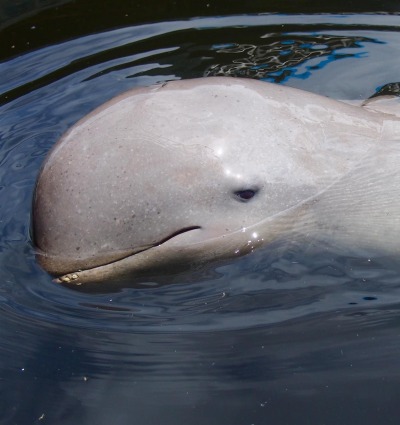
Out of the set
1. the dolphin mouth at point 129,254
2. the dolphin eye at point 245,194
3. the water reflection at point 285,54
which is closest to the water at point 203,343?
the dolphin mouth at point 129,254

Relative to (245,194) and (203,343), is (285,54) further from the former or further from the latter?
(203,343)

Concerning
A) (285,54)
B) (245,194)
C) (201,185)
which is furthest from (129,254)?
(285,54)

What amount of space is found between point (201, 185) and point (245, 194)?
251mm

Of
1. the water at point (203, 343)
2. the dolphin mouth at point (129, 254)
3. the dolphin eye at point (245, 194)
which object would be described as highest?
the dolphin eye at point (245, 194)

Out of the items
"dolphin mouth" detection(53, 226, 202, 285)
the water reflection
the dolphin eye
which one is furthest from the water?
the water reflection

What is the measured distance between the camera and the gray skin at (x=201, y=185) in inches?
165

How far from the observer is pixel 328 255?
4.55 m

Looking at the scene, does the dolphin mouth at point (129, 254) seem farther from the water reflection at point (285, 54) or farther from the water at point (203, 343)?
the water reflection at point (285, 54)

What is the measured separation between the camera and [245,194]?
434cm

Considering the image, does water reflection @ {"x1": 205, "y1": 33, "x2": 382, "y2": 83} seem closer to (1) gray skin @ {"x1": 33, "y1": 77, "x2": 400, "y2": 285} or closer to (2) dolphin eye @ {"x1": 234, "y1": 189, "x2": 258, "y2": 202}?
(1) gray skin @ {"x1": 33, "y1": 77, "x2": 400, "y2": 285}

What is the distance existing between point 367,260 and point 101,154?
1.52 metres

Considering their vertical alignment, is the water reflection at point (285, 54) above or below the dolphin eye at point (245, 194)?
below

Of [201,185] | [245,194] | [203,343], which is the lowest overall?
[203,343]

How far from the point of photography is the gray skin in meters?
4.20
